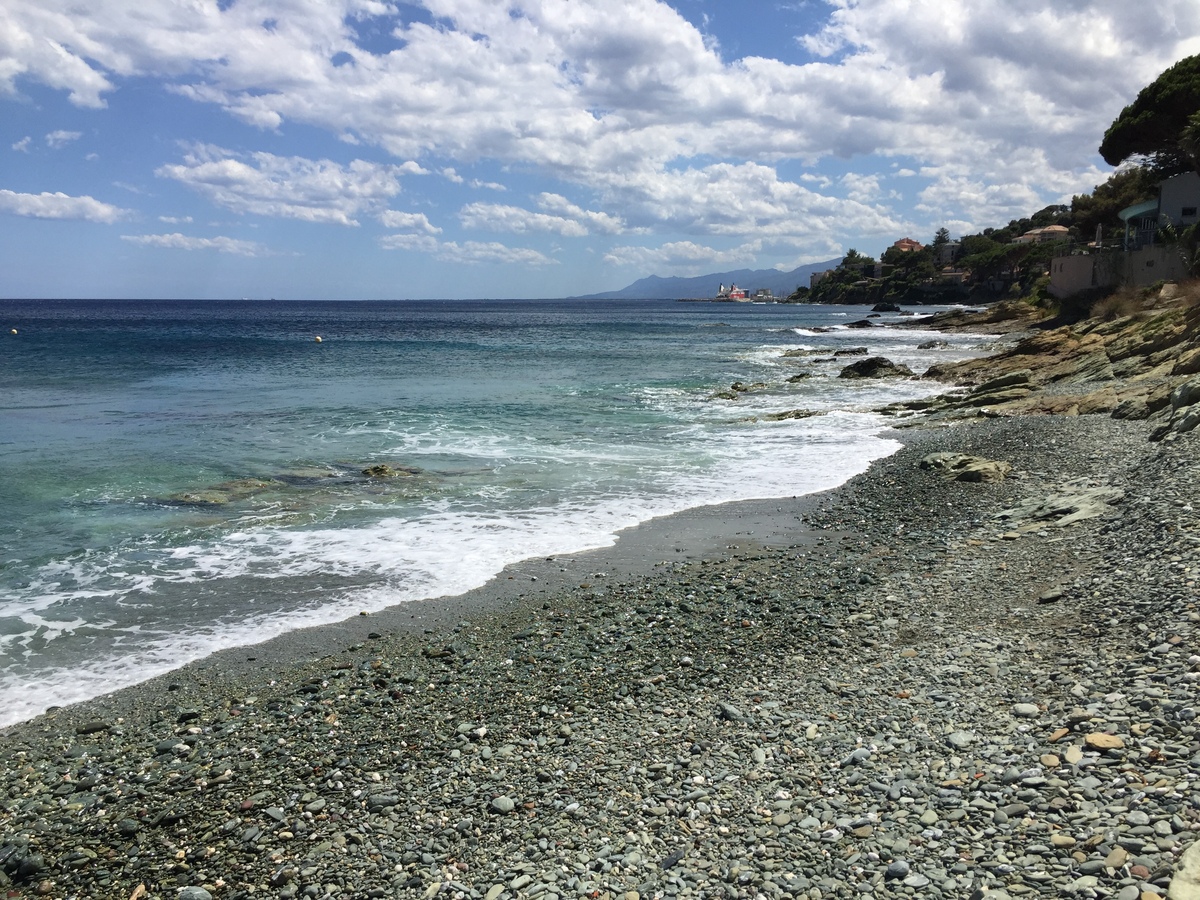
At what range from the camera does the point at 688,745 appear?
6.03m

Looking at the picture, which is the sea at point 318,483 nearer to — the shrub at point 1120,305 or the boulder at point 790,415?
the boulder at point 790,415

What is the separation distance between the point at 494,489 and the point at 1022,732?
1170cm

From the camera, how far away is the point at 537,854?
4957 mm

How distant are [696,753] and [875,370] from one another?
32.9 metres

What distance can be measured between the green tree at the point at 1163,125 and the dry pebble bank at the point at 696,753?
43.1m

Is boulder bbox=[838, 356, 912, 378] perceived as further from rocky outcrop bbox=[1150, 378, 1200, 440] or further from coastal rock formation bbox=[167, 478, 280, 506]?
coastal rock formation bbox=[167, 478, 280, 506]

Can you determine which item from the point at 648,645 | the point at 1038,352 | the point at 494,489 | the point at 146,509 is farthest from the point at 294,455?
the point at 1038,352

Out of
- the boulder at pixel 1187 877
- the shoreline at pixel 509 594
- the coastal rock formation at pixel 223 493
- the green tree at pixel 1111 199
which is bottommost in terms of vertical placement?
the shoreline at pixel 509 594

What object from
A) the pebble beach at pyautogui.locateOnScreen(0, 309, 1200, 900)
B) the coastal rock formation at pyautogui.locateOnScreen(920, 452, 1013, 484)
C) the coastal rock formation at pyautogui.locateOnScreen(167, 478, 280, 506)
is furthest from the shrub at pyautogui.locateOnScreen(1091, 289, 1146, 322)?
the coastal rock formation at pyautogui.locateOnScreen(167, 478, 280, 506)

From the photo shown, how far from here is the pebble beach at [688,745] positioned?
4.60m

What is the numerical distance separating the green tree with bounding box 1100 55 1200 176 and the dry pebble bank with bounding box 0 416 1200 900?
43.1 m

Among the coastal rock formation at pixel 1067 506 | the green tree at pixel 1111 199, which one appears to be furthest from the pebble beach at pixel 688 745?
the green tree at pixel 1111 199

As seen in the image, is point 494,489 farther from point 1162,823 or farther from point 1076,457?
point 1162,823

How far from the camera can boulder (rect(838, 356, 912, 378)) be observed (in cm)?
3584
